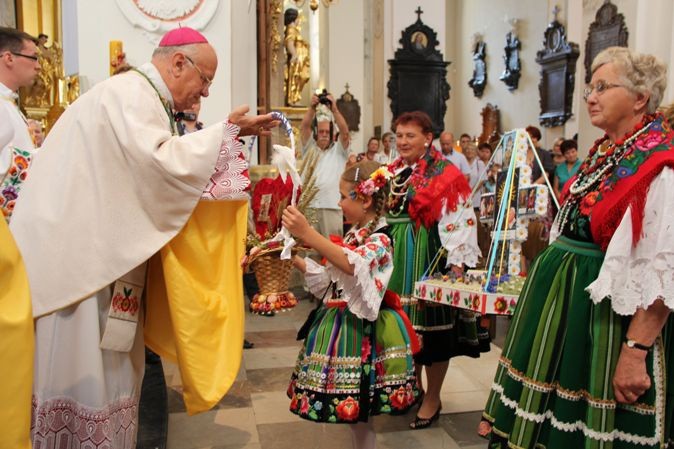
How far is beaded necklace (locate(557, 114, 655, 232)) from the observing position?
219 centimetres

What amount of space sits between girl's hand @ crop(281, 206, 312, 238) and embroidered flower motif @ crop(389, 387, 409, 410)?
37.6 inches

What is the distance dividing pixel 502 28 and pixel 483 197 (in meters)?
14.9

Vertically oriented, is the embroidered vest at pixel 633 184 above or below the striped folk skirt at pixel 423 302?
above

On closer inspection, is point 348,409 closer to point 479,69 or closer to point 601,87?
point 601,87

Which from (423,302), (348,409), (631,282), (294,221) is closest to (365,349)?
(348,409)

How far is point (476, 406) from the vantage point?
409cm

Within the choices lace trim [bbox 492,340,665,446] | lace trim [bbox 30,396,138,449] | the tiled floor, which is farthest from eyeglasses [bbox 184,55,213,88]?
the tiled floor

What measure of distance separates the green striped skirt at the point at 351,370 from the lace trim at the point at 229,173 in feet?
2.97

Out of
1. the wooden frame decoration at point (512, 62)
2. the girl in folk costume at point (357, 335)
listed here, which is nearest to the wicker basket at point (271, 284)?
the girl in folk costume at point (357, 335)

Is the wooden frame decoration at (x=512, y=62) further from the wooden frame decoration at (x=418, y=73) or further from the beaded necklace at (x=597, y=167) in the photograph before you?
the beaded necklace at (x=597, y=167)

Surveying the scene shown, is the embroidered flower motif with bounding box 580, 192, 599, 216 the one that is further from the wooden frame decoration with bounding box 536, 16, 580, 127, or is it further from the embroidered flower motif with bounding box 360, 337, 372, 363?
the wooden frame decoration with bounding box 536, 16, 580, 127

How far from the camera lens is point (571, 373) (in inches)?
85.2

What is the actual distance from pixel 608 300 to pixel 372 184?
111 centimetres

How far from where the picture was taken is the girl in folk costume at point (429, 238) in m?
3.68
